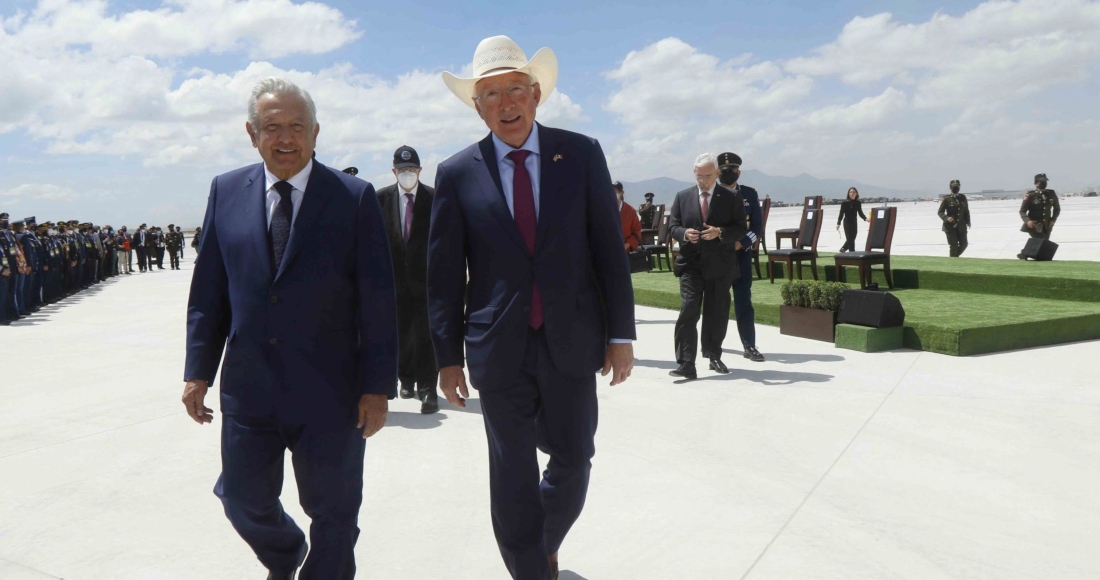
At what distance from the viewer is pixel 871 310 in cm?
791

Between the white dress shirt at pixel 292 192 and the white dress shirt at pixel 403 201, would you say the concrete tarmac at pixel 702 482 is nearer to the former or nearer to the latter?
the white dress shirt at pixel 403 201

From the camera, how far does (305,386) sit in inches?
101

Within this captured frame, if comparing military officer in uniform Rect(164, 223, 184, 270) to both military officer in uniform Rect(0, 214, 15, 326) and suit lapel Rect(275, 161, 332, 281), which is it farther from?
suit lapel Rect(275, 161, 332, 281)

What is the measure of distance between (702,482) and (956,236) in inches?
581

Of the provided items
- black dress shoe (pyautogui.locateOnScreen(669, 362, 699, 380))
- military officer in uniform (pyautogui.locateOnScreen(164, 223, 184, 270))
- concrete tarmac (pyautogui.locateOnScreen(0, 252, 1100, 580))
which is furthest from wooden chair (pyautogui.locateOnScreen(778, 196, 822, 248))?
military officer in uniform (pyautogui.locateOnScreen(164, 223, 184, 270))

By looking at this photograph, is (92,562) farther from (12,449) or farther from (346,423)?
(12,449)

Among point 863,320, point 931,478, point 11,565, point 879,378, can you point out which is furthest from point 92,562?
point 863,320

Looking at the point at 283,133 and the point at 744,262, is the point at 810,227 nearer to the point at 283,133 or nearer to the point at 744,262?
the point at 744,262

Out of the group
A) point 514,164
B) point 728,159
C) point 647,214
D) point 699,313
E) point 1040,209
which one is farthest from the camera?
point 647,214

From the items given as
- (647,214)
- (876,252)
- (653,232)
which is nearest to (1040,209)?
(876,252)

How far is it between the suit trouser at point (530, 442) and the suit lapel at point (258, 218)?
0.86 m

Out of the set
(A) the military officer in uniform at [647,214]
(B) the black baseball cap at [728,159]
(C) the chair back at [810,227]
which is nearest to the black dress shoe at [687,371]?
(B) the black baseball cap at [728,159]

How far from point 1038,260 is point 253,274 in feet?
47.1

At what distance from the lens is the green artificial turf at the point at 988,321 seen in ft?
24.4
